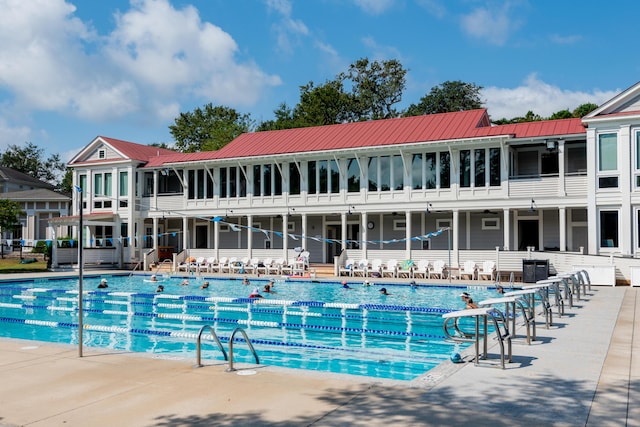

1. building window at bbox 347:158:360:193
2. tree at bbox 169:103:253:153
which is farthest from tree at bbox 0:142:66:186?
building window at bbox 347:158:360:193

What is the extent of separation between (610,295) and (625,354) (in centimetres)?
939

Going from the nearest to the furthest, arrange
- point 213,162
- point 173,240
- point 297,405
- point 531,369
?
1. point 297,405
2. point 531,369
3. point 213,162
4. point 173,240

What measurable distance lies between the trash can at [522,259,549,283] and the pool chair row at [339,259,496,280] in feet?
6.97

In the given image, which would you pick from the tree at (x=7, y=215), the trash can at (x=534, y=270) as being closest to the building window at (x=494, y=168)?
the trash can at (x=534, y=270)

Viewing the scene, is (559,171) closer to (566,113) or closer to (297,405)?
(297,405)

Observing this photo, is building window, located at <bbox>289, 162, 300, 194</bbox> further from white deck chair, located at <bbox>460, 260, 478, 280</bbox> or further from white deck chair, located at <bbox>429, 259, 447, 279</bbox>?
white deck chair, located at <bbox>460, 260, 478, 280</bbox>

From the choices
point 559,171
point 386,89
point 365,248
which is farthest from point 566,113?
point 365,248

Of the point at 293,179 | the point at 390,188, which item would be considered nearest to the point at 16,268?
the point at 293,179

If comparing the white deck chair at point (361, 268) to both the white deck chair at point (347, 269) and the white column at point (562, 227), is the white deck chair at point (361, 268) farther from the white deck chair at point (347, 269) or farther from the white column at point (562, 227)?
the white column at point (562, 227)

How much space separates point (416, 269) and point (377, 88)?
102ft

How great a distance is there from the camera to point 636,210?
72.2 ft

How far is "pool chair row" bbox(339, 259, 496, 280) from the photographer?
944 inches

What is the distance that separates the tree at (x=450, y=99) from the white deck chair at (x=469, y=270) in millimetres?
31058

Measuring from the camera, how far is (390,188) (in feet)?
90.7
